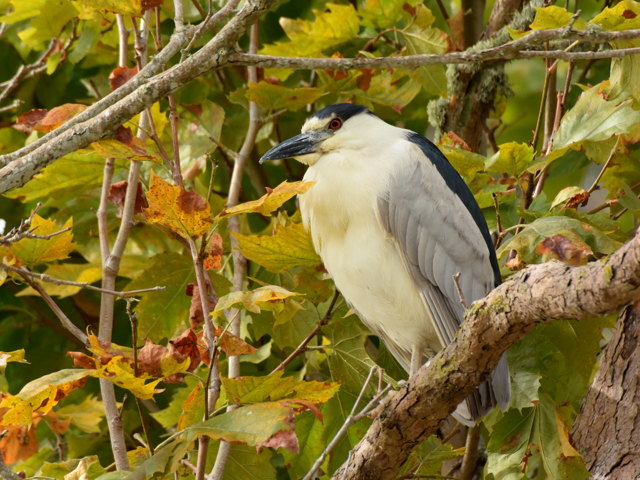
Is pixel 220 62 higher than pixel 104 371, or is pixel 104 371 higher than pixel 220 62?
pixel 220 62

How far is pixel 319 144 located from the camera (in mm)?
1998

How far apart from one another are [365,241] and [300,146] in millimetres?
377

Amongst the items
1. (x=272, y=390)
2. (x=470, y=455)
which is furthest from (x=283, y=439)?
(x=470, y=455)

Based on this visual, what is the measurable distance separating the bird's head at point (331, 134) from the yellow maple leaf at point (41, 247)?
700mm

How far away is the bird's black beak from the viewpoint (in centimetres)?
195

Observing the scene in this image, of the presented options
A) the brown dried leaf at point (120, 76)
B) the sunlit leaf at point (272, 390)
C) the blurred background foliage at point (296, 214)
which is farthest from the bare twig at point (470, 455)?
the brown dried leaf at point (120, 76)

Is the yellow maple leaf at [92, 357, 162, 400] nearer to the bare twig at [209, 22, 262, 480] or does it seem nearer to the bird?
the bare twig at [209, 22, 262, 480]

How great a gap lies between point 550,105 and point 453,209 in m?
0.75

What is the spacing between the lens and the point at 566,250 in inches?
54.2

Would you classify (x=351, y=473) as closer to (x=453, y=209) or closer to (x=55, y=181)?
(x=453, y=209)

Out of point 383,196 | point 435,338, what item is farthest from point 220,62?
point 435,338

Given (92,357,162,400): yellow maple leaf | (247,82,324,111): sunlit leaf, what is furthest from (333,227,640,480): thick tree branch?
(247,82,324,111): sunlit leaf

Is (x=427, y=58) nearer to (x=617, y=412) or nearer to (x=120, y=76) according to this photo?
(x=120, y=76)

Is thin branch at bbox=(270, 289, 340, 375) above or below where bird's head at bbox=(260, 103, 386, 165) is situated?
below
